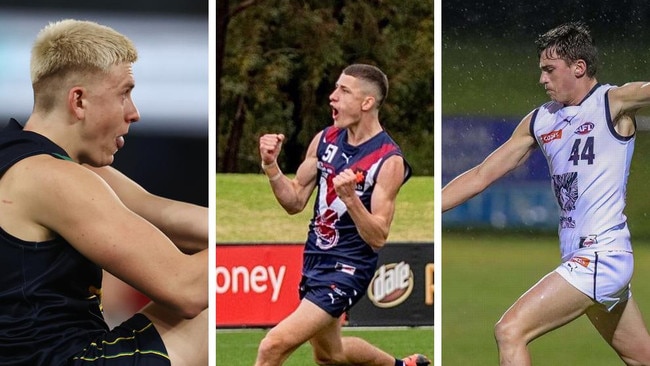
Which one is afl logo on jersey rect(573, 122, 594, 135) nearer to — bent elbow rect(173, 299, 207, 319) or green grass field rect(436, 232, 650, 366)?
green grass field rect(436, 232, 650, 366)

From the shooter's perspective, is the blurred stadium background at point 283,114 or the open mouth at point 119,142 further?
the blurred stadium background at point 283,114

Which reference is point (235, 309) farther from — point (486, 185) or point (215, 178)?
point (486, 185)

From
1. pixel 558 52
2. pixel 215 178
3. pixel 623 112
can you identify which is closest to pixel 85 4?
pixel 215 178

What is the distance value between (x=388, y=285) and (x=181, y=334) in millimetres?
966

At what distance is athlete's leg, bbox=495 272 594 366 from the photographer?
14.2 ft

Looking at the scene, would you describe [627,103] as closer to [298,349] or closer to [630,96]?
[630,96]

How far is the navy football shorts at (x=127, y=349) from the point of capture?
392cm

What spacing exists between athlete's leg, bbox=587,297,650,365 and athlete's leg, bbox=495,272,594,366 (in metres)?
0.12

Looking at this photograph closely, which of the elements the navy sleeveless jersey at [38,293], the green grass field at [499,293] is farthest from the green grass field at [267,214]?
the navy sleeveless jersey at [38,293]

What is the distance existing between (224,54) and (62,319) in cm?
137

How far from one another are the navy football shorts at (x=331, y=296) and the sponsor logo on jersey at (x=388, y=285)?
0.35 ft

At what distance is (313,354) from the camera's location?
14.0 ft

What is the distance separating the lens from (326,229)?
14.0 feet

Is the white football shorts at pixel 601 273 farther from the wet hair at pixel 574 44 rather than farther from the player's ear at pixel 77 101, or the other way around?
the player's ear at pixel 77 101
